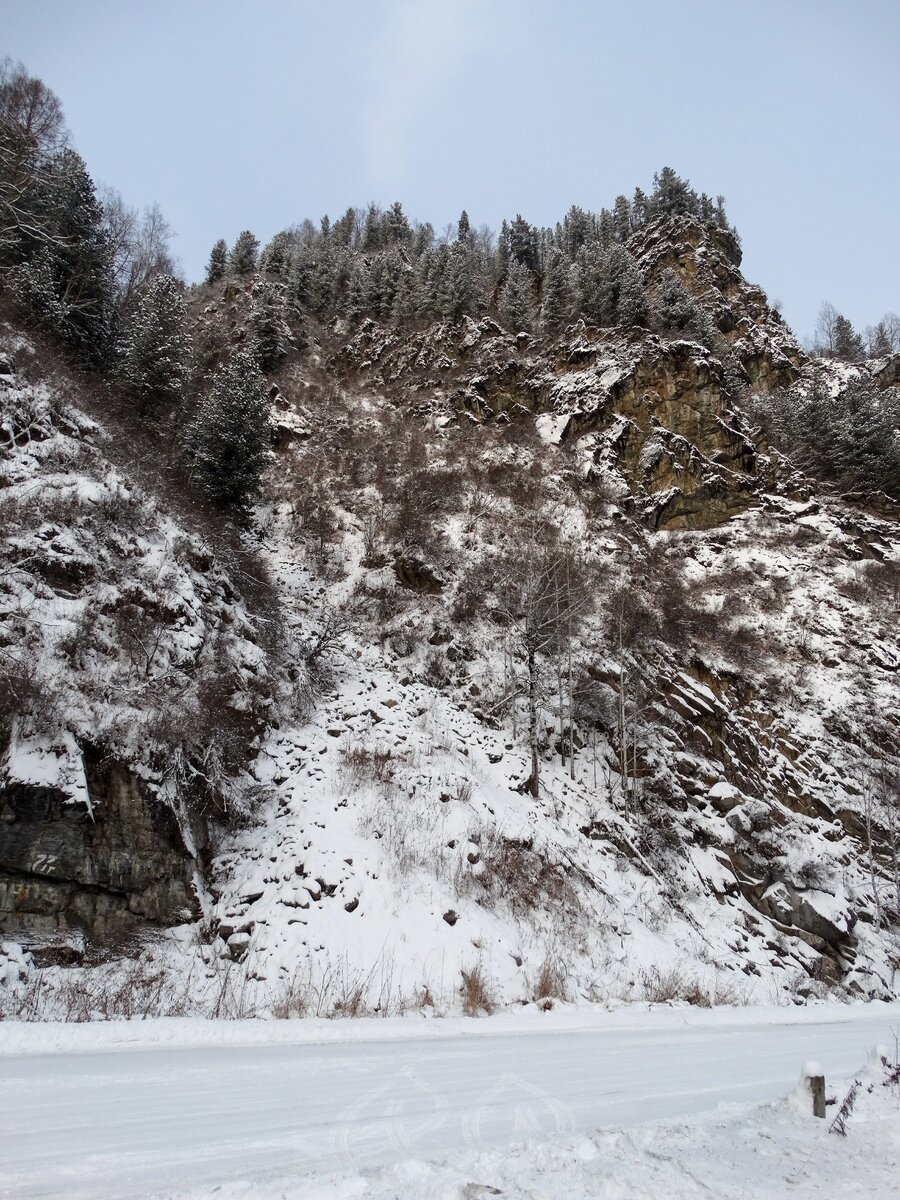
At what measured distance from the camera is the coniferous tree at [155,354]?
2094 cm

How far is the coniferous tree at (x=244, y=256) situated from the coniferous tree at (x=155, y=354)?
33.5 metres

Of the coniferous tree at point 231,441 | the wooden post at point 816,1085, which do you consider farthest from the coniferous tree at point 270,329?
the wooden post at point 816,1085

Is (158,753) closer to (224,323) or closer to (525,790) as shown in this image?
(525,790)

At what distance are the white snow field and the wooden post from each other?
0.31 ft

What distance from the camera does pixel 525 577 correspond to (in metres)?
20.0

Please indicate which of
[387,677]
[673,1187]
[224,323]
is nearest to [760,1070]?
[673,1187]

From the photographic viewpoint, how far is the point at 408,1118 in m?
3.59

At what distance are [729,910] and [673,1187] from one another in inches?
513

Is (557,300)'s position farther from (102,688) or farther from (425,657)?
(102,688)

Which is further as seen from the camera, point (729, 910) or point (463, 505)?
point (463, 505)

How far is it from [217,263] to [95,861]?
60.6 meters

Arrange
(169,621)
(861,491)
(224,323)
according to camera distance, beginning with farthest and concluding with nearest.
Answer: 1. (224,323)
2. (861,491)
3. (169,621)

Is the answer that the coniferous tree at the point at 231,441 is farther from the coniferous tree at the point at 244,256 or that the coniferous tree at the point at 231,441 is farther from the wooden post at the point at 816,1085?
the coniferous tree at the point at 244,256

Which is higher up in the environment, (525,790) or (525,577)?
(525,577)
